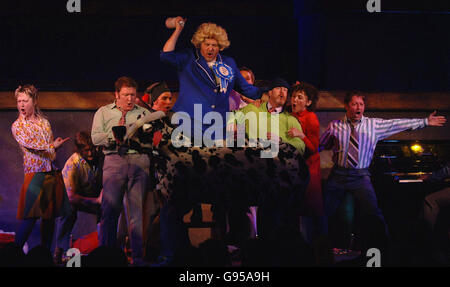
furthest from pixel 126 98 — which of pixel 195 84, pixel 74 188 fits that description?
pixel 74 188

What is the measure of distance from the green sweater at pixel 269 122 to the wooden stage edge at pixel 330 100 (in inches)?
49.2

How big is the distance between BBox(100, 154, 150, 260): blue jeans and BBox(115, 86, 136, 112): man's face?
0.50 meters

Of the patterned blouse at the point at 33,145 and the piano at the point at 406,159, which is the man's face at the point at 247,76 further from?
the patterned blouse at the point at 33,145

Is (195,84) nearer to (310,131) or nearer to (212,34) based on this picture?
(212,34)

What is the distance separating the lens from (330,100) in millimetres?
6133

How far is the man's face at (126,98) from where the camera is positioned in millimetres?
4898

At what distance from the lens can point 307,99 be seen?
529 cm

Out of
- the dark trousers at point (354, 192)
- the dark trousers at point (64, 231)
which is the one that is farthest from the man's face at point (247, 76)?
the dark trousers at point (64, 231)

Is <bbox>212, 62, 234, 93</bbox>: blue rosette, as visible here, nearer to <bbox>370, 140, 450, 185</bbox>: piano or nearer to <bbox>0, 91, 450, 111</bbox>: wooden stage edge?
<bbox>0, 91, 450, 111</bbox>: wooden stage edge

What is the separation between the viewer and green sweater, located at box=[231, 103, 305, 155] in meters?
4.88

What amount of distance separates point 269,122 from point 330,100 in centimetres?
147

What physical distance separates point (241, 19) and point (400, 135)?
251cm

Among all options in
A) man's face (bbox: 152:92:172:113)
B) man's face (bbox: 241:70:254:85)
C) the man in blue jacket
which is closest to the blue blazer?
the man in blue jacket
